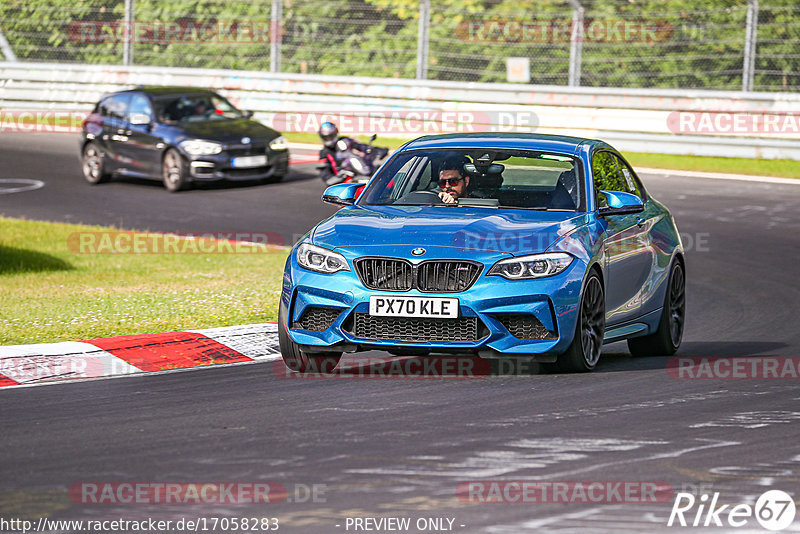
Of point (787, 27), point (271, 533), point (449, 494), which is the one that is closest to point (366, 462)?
point (449, 494)

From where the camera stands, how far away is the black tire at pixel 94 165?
2302 cm

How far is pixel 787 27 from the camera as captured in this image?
2330 centimetres

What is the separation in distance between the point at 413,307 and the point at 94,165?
52.2ft

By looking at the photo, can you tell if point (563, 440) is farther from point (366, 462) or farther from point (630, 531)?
point (630, 531)

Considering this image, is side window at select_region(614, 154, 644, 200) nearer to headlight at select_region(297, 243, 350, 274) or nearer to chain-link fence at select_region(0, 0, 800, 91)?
headlight at select_region(297, 243, 350, 274)

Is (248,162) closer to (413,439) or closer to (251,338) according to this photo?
(251,338)

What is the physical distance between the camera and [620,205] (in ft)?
30.0

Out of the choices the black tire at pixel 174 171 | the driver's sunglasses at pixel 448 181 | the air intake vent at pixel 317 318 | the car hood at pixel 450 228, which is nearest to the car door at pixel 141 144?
the black tire at pixel 174 171

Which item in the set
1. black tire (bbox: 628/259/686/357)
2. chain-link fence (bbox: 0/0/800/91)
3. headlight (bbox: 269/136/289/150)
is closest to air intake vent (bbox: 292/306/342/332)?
black tire (bbox: 628/259/686/357)

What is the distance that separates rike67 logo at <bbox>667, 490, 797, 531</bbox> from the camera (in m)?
5.37

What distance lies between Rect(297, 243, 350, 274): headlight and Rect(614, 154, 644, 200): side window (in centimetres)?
278

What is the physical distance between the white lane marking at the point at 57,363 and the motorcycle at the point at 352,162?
36.3 ft

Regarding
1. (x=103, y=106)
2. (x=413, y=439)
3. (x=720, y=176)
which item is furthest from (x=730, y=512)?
(x=103, y=106)

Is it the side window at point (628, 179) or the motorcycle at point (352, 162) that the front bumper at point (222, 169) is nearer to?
the motorcycle at point (352, 162)
